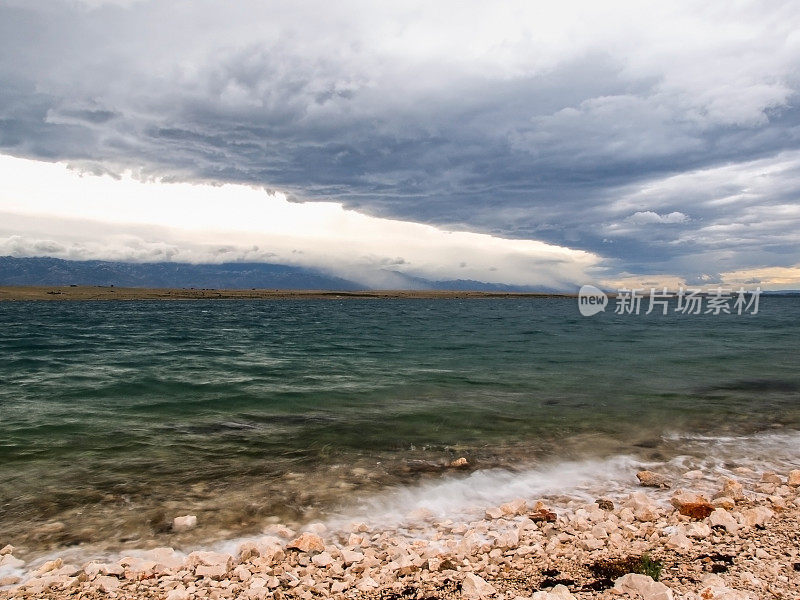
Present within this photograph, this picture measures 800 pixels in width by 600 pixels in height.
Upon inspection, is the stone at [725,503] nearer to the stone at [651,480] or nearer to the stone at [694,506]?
the stone at [694,506]

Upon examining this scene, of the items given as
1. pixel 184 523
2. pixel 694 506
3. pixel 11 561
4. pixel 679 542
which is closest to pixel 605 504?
pixel 694 506

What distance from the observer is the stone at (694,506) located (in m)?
8.20

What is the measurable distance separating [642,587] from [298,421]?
40.4ft

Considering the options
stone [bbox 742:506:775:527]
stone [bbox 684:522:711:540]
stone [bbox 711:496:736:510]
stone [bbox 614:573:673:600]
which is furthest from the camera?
stone [bbox 711:496:736:510]

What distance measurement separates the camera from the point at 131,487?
10.5 m

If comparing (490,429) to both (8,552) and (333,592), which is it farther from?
(8,552)

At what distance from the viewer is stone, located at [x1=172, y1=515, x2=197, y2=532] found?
841 centimetres

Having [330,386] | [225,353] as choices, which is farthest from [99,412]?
[225,353]

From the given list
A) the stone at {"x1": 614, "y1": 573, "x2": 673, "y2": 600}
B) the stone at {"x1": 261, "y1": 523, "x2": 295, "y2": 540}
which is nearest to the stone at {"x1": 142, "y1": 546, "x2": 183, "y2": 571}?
the stone at {"x1": 261, "y1": 523, "x2": 295, "y2": 540}

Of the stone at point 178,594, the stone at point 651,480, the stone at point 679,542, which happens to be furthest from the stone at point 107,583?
the stone at point 651,480

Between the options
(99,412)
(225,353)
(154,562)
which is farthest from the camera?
(225,353)

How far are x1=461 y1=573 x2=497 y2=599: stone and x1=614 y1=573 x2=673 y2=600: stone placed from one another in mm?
1516

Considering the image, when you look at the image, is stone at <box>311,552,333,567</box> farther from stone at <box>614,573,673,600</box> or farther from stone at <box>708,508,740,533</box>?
stone at <box>708,508,740,533</box>

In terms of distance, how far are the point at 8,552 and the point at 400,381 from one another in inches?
690
